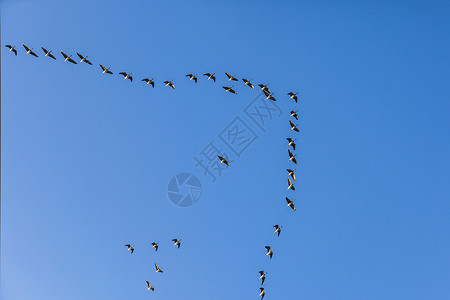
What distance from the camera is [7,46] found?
47.6 m

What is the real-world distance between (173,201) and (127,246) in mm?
8853

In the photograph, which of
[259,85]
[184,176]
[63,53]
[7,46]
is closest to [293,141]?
[259,85]

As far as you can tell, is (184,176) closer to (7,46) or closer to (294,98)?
(294,98)

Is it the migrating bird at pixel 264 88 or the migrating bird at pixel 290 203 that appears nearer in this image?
the migrating bird at pixel 264 88

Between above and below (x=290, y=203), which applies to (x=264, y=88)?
above

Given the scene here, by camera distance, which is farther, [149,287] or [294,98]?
[149,287]

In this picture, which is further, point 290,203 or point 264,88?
point 290,203

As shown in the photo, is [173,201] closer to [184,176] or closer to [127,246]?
[184,176]

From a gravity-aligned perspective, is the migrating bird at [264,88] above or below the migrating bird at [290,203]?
above

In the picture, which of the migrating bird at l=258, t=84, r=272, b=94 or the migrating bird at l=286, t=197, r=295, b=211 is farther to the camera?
the migrating bird at l=286, t=197, r=295, b=211

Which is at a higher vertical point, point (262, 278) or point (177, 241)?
point (177, 241)

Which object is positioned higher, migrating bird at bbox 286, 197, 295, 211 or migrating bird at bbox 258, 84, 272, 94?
migrating bird at bbox 258, 84, 272, 94

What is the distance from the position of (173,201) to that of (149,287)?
1243cm

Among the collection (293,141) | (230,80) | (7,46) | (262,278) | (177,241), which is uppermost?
(7,46)
